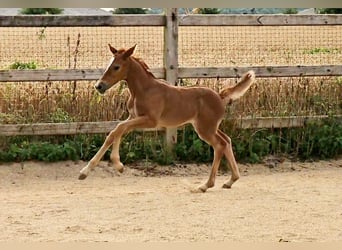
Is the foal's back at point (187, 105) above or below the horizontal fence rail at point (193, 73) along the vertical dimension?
below

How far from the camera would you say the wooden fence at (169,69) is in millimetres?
7086

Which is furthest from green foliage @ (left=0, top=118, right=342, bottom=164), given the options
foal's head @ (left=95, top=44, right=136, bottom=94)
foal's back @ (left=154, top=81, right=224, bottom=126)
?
foal's head @ (left=95, top=44, right=136, bottom=94)

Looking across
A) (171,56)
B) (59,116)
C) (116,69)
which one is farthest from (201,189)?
(59,116)

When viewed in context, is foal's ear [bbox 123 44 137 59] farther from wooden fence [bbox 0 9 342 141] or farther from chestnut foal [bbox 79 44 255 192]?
wooden fence [bbox 0 9 342 141]

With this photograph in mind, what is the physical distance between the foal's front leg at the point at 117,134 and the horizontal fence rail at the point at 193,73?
2.03m

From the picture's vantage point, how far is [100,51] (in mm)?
8938

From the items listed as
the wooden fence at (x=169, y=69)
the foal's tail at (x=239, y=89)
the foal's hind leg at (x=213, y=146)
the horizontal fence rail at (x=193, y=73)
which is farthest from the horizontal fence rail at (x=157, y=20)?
the foal's hind leg at (x=213, y=146)

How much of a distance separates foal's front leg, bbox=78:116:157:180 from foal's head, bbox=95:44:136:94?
12.9 inches

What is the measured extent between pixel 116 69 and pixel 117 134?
1.86ft

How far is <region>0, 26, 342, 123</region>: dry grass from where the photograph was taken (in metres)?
7.55

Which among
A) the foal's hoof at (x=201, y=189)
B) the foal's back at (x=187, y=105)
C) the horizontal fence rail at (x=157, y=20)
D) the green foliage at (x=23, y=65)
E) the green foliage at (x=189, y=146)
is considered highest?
the horizontal fence rail at (x=157, y=20)

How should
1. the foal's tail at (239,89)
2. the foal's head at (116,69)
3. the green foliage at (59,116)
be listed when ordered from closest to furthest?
the foal's head at (116,69) < the foal's tail at (239,89) < the green foliage at (59,116)

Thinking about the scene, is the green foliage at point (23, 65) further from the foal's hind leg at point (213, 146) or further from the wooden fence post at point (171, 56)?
the foal's hind leg at point (213, 146)

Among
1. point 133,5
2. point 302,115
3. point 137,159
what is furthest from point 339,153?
point 133,5
